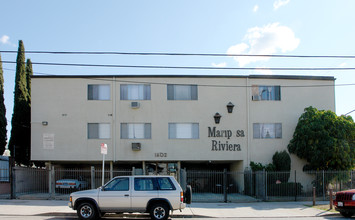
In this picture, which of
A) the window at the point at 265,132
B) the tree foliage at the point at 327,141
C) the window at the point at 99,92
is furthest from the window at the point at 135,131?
the tree foliage at the point at 327,141

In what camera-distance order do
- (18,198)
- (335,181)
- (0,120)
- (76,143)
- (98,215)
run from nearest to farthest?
1. (98,215)
2. (18,198)
3. (335,181)
4. (76,143)
5. (0,120)

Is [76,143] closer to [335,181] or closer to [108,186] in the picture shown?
[108,186]

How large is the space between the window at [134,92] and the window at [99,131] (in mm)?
2088

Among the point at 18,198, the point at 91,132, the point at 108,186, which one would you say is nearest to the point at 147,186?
the point at 108,186

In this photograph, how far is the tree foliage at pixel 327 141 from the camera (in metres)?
21.6

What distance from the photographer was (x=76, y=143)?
76.8 feet

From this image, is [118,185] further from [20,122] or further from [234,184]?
[20,122]

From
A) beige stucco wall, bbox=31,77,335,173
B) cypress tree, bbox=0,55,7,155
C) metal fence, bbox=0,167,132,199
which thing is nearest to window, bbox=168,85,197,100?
beige stucco wall, bbox=31,77,335,173

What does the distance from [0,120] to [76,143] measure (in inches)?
245

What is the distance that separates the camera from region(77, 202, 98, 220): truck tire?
12.9 meters

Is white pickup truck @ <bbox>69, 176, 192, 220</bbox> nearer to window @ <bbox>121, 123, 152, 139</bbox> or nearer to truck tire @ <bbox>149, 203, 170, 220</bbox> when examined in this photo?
truck tire @ <bbox>149, 203, 170, 220</bbox>

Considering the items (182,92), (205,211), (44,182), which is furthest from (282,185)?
(44,182)

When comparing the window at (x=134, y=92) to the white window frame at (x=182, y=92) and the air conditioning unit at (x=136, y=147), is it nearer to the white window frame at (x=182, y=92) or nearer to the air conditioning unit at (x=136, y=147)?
the white window frame at (x=182, y=92)

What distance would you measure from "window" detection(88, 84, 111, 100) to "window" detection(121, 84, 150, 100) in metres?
0.94
